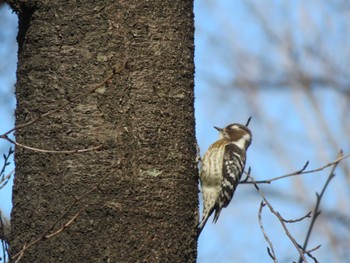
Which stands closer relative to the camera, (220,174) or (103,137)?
(103,137)

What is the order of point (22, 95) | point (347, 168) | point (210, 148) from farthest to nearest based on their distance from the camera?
point (347, 168) < point (210, 148) < point (22, 95)

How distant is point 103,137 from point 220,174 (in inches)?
98.7

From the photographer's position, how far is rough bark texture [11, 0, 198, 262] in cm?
333

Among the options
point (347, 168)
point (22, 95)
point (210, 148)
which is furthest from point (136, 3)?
point (347, 168)

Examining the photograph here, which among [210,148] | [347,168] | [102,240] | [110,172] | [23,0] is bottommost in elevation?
[102,240]

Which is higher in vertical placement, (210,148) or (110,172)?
(210,148)

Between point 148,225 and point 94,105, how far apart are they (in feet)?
1.86

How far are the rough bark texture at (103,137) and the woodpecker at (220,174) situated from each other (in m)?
2.00

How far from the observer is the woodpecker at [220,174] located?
568 centimetres

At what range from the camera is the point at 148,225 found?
3395mm

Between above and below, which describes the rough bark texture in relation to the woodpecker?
below

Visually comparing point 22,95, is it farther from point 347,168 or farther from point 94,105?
point 347,168

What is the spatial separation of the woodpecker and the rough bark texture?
2000mm

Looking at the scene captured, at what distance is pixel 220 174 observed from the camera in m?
5.80
